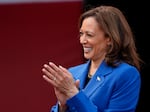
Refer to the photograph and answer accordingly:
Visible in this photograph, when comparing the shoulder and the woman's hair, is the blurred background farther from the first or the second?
the shoulder

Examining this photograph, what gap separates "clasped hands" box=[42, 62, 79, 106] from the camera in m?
2.71

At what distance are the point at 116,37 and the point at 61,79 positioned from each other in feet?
1.56

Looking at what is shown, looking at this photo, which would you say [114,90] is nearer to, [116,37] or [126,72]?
[126,72]

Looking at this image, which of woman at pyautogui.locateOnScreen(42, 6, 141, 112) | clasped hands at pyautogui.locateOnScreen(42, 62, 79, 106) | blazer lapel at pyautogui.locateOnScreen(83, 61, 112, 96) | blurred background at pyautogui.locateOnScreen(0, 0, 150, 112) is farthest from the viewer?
blurred background at pyautogui.locateOnScreen(0, 0, 150, 112)

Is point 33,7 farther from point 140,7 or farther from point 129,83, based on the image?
point 129,83

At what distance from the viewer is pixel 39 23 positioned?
5152 millimetres

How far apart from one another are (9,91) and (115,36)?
2422mm

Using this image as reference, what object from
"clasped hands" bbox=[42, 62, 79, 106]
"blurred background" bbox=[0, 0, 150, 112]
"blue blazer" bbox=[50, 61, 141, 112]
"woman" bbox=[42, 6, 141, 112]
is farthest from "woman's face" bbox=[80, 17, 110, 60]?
"blurred background" bbox=[0, 0, 150, 112]

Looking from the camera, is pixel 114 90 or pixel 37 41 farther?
pixel 37 41

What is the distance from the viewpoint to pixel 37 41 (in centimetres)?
518

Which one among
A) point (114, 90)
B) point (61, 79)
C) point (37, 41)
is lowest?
point (37, 41)

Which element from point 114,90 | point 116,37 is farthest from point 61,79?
point 116,37

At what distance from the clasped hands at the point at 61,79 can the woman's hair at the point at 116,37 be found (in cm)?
35

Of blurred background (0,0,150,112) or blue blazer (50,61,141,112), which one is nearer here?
blue blazer (50,61,141,112)
